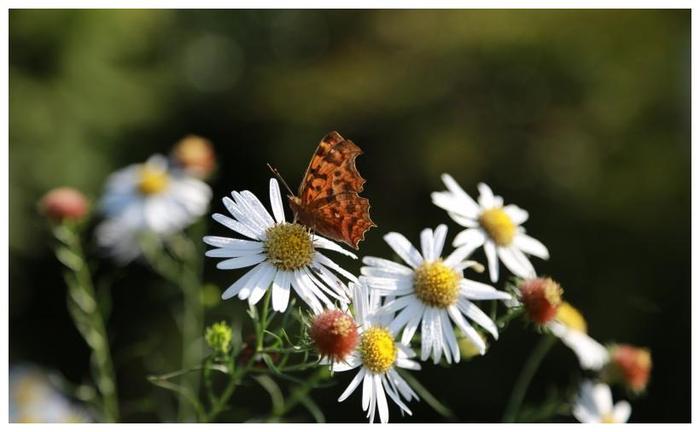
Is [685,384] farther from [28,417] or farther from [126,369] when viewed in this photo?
[28,417]

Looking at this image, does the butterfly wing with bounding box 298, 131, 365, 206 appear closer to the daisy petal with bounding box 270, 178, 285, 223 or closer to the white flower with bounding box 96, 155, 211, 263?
the daisy petal with bounding box 270, 178, 285, 223

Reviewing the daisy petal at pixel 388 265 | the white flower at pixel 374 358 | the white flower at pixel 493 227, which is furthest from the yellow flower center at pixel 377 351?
the white flower at pixel 493 227

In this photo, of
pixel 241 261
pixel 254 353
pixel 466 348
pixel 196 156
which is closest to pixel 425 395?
pixel 466 348

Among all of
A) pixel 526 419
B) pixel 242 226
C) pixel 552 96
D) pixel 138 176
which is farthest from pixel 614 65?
pixel 242 226

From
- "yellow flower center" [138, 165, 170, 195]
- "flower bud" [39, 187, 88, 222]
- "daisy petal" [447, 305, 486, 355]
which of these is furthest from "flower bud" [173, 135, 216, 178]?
"daisy petal" [447, 305, 486, 355]

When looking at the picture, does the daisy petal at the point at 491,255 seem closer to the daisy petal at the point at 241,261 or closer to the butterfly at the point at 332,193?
the butterfly at the point at 332,193

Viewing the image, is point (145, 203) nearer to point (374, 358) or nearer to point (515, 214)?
point (515, 214)

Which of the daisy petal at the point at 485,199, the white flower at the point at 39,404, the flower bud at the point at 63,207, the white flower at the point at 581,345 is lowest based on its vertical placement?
the white flower at the point at 39,404
